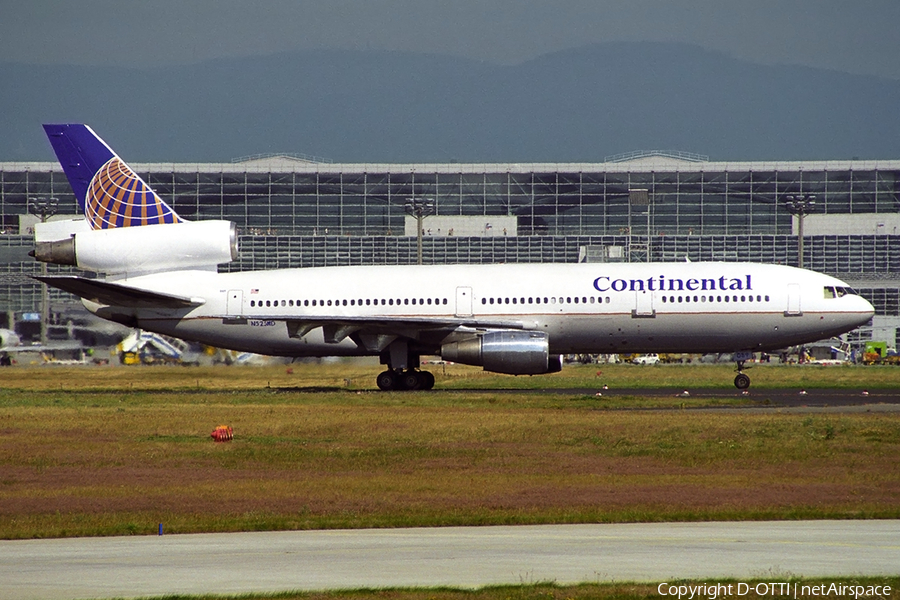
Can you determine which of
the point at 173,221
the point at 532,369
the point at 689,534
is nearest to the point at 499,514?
the point at 689,534

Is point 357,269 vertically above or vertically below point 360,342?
above

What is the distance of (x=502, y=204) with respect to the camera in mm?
114250

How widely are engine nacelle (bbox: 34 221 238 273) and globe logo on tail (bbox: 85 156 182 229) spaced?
1.10ft

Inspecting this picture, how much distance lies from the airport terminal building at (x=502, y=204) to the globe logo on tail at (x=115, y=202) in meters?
64.5

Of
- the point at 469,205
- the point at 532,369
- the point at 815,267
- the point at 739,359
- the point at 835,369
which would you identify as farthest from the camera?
the point at 469,205

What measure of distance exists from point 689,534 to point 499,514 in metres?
2.84

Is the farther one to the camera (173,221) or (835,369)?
(835,369)

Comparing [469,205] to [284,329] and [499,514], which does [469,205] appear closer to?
[284,329]

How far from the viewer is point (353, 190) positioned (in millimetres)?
115438

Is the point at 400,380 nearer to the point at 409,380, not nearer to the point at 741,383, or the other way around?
A: the point at 409,380

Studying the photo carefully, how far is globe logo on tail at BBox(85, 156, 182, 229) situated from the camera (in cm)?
4075

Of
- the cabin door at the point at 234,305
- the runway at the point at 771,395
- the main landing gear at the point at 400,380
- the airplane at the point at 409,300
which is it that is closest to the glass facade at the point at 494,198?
the airplane at the point at 409,300

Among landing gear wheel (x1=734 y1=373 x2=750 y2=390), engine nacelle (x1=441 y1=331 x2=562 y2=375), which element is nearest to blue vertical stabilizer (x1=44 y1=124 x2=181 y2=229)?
engine nacelle (x1=441 y1=331 x2=562 y2=375)

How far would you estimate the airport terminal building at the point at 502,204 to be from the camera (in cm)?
10681
